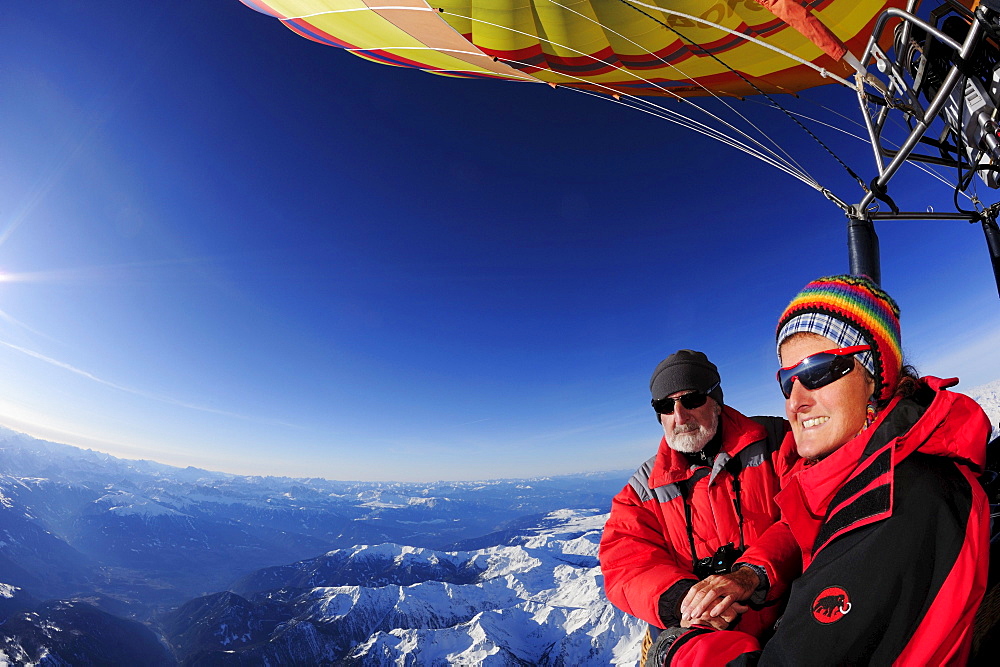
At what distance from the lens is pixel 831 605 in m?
1.30

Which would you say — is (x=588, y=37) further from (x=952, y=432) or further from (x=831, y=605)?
(x=831, y=605)

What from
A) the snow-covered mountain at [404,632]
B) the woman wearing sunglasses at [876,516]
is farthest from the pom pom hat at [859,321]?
the snow-covered mountain at [404,632]

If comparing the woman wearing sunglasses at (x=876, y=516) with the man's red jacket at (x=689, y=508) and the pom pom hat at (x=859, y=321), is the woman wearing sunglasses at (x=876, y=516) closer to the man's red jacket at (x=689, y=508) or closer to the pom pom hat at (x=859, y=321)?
the pom pom hat at (x=859, y=321)

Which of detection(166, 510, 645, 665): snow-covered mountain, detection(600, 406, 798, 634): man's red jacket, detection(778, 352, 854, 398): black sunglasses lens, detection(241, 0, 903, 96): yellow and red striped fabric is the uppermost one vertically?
detection(241, 0, 903, 96): yellow and red striped fabric

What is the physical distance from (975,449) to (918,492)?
186mm

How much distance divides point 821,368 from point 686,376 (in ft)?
5.76

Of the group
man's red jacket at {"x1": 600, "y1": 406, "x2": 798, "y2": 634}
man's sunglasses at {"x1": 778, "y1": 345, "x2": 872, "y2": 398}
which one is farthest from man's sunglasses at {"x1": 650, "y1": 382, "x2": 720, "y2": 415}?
man's sunglasses at {"x1": 778, "y1": 345, "x2": 872, "y2": 398}

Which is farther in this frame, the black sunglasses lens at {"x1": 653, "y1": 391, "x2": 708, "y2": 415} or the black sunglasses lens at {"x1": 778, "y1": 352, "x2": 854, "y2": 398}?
the black sunglasses lens at {"x1": 653, "y1": 391, "x2": 708, "y2": 415}

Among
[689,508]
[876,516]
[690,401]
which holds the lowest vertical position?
[689,508]

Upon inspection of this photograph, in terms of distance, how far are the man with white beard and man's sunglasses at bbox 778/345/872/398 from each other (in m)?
1.33

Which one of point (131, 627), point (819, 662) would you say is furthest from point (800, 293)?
point (131, 627)

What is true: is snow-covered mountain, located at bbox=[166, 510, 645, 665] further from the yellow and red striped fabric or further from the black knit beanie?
the black knit beanie

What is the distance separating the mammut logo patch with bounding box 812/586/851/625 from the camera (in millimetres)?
1271

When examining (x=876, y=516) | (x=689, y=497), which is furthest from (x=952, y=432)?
(x=689, y=497)
